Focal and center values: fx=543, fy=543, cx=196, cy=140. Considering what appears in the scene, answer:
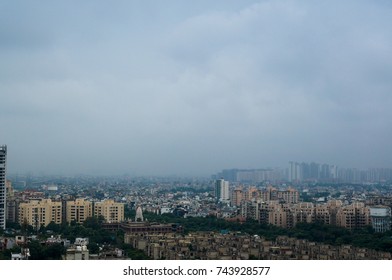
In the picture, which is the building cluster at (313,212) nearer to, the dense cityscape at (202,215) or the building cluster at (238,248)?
the dense cityscape at (202,215)

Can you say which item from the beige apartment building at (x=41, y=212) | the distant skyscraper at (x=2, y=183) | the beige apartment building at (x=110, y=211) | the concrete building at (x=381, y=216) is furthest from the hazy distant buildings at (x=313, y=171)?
the distant skyscraper at (x=2, y=183)

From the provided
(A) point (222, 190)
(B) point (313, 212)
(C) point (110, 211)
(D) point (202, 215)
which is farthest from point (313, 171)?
(C) point (110, 211)

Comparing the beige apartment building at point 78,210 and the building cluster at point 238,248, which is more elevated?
the beige apartment building at point 78,210

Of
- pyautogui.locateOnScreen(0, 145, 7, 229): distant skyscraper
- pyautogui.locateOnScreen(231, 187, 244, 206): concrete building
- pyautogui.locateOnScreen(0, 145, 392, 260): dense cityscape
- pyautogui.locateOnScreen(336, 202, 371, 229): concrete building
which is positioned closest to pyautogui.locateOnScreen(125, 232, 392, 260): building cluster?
pyautogui.locateOnScreen(0, 145, 392, 260): dense cityscape

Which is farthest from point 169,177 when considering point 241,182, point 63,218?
point 63,218

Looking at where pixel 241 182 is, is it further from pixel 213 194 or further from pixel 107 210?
pixel 107 210

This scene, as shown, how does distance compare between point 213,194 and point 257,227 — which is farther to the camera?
point 213,194

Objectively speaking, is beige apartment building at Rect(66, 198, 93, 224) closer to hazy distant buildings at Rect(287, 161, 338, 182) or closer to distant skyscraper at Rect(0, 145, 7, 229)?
distant skyscraper at Rect(0, 145, 7, 229)
